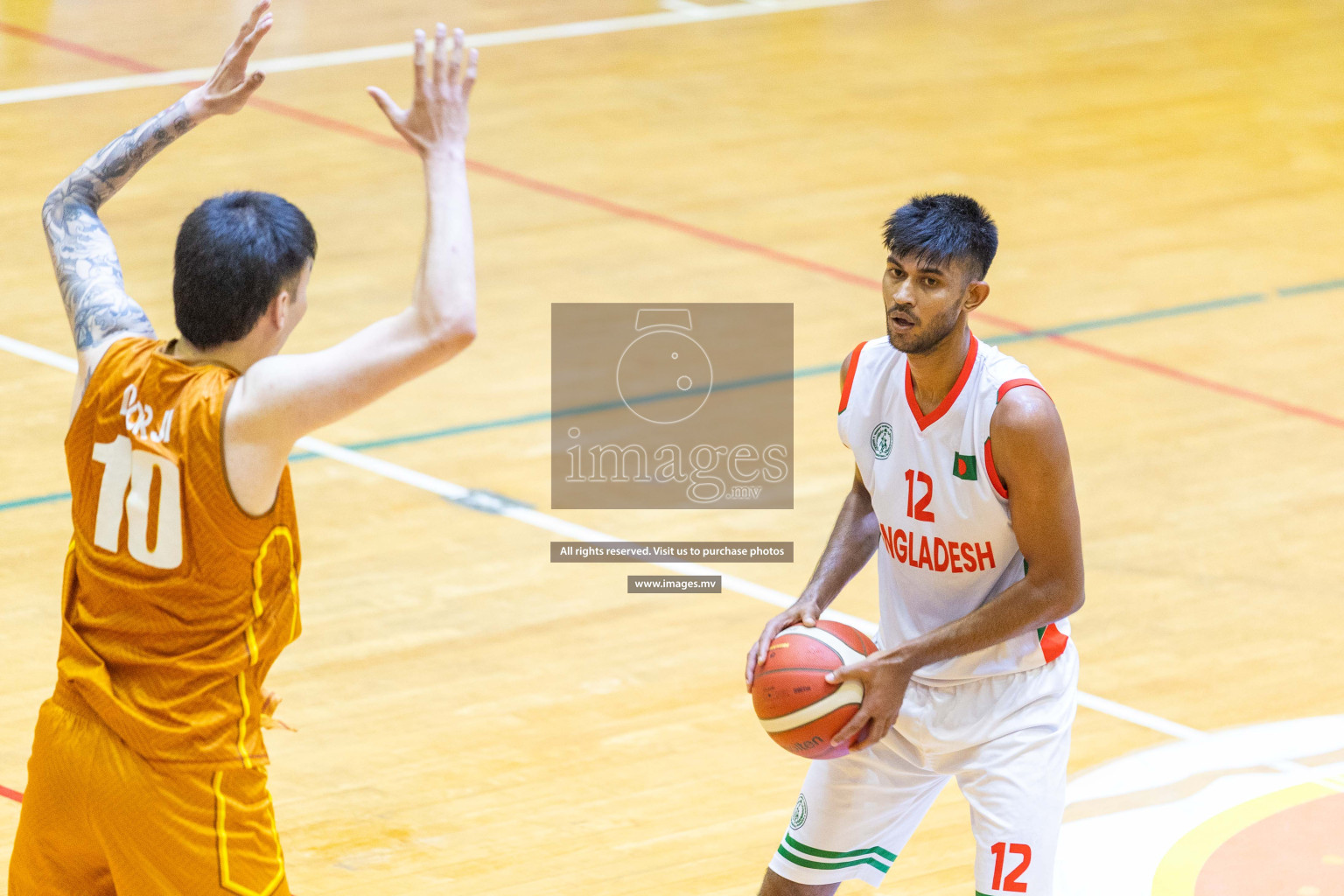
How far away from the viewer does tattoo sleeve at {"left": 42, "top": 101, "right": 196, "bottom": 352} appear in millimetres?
3635

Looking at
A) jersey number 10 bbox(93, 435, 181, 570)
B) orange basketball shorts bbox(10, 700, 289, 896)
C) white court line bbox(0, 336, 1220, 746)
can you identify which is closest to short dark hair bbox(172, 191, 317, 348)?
jersey number 10 bbox(93, 435, 181, 570)

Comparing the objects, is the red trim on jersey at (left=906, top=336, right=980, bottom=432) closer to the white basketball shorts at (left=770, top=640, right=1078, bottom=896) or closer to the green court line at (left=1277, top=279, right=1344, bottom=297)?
the white basketball shorts at (left=770, top=640, right=1078, bottom=896)

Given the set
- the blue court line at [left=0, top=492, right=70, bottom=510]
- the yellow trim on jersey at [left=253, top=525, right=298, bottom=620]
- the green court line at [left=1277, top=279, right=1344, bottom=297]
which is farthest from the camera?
the green court line at [left=1277, top=279, right=1344, bottom=297]

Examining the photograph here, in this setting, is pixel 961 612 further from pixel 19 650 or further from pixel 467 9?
pixel 467 9

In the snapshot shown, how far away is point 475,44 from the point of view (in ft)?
49.0

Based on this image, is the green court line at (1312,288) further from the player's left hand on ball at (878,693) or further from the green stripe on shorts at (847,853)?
the player's left hand on ball at (878,693)

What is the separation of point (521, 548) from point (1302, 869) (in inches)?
123

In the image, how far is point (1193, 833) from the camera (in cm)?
592

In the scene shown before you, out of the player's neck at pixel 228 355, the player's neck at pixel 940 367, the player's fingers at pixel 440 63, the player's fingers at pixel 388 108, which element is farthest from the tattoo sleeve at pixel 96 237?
the player's neck at pixel 940 367

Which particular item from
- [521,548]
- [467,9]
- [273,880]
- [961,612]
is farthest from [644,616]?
[467,9]

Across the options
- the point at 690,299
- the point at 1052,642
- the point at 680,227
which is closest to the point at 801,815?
the point at 1052,642

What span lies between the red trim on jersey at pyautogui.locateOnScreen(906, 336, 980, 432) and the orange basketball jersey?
1.56 meters

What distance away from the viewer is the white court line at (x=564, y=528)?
657cm

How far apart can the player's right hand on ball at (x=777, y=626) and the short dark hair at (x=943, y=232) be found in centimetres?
84
